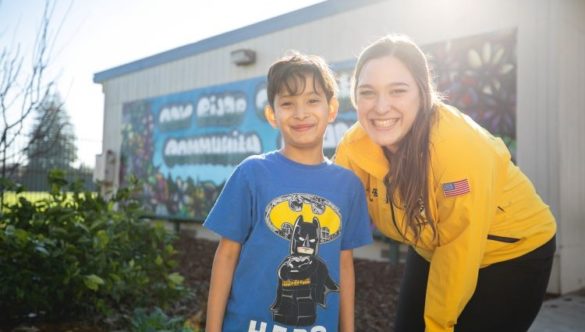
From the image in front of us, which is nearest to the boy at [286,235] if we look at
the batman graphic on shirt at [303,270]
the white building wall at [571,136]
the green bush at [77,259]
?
the batman graphic on shirt at [303,270]

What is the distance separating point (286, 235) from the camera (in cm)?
186

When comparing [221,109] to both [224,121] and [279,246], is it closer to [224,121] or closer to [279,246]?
[224,121]

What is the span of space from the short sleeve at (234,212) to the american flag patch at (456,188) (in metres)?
0.77

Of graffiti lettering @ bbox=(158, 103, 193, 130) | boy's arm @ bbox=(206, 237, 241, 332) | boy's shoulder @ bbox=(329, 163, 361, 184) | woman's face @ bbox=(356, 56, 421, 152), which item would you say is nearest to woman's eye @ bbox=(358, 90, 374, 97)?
woman's face @ bbox=(356, 56, 421, 152)

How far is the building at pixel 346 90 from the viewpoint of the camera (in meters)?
5.35

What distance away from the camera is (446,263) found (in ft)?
6.53

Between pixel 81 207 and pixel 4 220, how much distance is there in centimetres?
52

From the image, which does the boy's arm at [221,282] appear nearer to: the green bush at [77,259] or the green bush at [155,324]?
the green bush at [155,324]

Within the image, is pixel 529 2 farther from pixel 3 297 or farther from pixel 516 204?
pixel 3 297

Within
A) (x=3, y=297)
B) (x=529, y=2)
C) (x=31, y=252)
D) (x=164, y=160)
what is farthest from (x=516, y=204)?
(x=164, y=160)

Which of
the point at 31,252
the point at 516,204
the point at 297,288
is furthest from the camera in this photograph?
the point at 31,252

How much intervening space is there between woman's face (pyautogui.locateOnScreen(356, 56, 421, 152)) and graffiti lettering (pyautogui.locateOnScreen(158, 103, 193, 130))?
8454 mm

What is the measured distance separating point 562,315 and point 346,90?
416cm

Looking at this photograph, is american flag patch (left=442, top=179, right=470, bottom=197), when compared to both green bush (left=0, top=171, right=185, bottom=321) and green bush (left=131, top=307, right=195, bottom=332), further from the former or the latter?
green bush (left=0, top=171, right=185, bottom=321)
